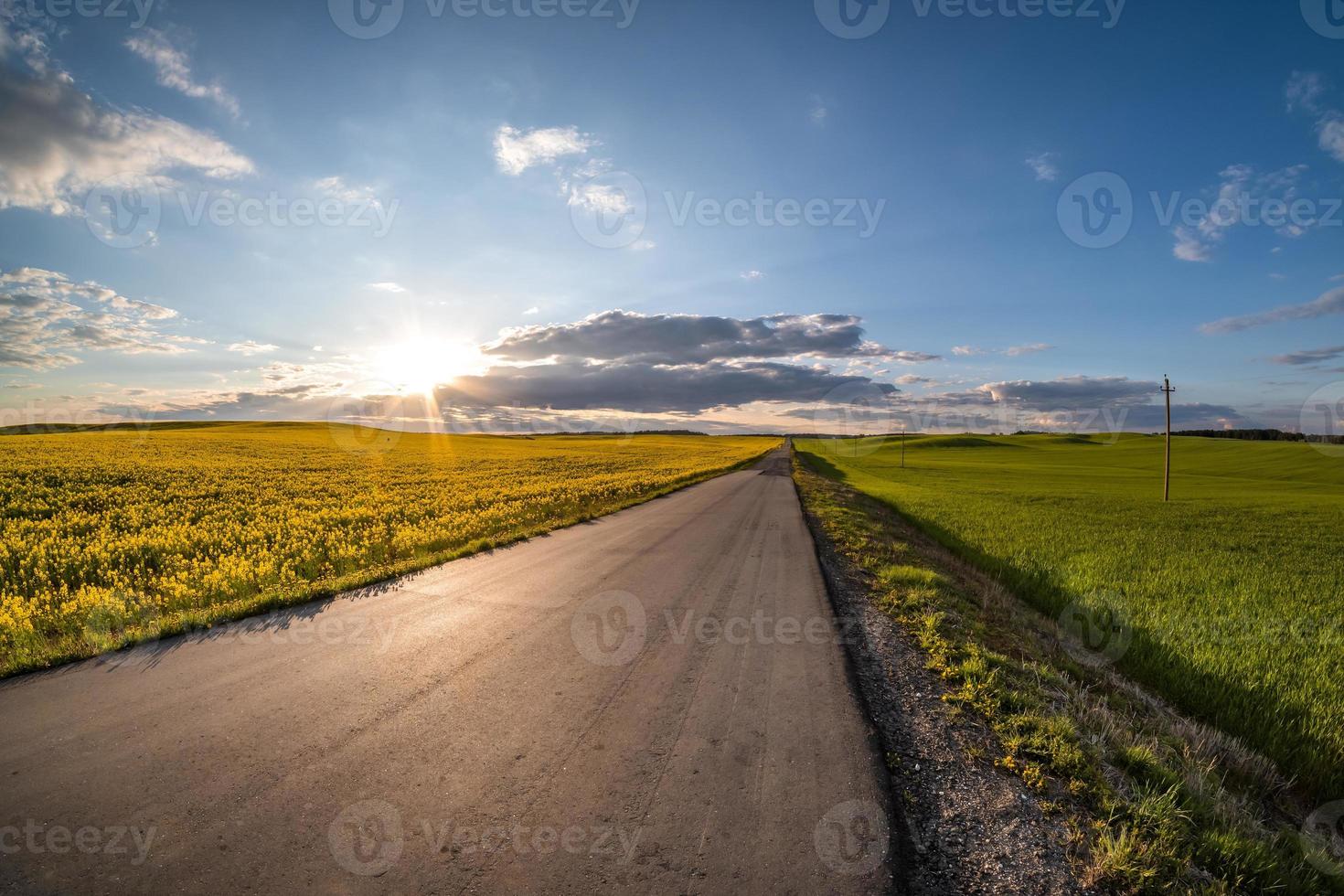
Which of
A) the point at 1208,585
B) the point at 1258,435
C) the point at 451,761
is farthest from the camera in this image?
the point at 1258,435

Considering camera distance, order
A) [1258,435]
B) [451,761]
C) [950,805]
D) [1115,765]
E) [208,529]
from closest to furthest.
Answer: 1. [950,805]
2. [451,761]
3. [1115,765]
4. [208,529]
5. [1258,435]

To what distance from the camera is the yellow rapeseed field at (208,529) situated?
808 cm

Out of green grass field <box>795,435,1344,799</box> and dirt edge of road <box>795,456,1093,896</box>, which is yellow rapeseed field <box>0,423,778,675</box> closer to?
dirt edge of road <box>795,456,1093,896</box>

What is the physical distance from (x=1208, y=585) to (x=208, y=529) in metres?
24.3

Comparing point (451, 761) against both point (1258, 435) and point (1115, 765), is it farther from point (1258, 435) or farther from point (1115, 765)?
point (1258, 435)

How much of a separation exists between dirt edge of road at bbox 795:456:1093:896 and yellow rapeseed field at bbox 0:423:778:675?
905cm

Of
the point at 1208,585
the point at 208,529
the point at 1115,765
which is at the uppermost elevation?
the point at 208,529

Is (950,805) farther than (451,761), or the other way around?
(451,761)

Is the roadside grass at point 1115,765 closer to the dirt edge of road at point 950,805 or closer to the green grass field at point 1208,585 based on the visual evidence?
the dirt edge of road at point 950,805

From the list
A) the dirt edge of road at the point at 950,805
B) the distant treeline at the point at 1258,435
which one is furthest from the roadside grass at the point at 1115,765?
the distant treeline at the point at 1258,435

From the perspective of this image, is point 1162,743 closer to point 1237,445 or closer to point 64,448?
point 64,448

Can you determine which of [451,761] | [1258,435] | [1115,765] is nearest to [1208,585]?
[1115,765]

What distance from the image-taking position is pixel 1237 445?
9731 cm

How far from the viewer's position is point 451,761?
443 cm
